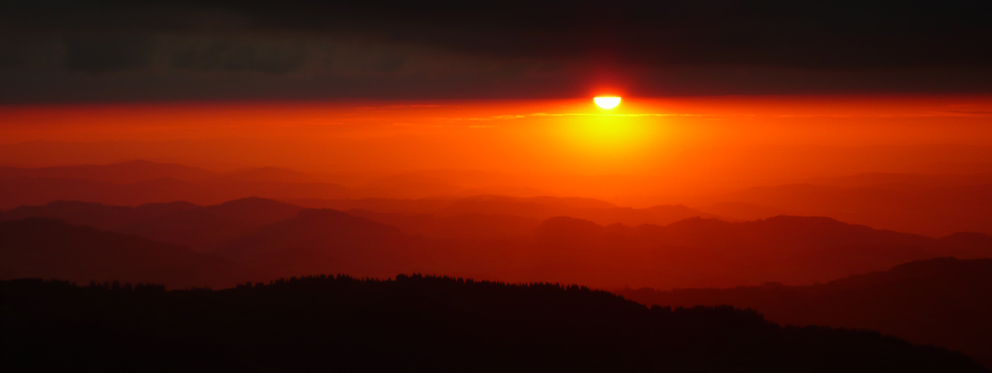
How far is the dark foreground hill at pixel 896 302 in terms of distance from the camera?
206 ft

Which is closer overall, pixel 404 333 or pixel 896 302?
pixel 404 333

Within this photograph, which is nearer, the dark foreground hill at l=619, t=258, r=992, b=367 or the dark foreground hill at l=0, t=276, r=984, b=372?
the dark foreground hill at l=0, t=276, r=984, b=372

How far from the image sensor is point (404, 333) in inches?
659

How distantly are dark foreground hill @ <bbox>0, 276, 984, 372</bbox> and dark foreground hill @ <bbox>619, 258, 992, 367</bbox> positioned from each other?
33452 mm

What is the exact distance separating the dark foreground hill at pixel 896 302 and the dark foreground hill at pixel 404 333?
3345 centimetres

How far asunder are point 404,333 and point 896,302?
82792 millimetres

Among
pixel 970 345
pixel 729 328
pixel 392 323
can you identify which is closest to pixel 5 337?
pixel 392 323

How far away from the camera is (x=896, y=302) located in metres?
75.8

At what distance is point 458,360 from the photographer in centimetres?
1488

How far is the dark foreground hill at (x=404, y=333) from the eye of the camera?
13141mm

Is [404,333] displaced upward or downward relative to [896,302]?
downward

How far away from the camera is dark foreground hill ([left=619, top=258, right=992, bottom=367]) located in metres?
62.8

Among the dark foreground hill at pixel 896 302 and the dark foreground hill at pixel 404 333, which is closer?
the dark foreground hill at pixel 404 333

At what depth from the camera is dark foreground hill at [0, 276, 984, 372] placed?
13141 millimetres
